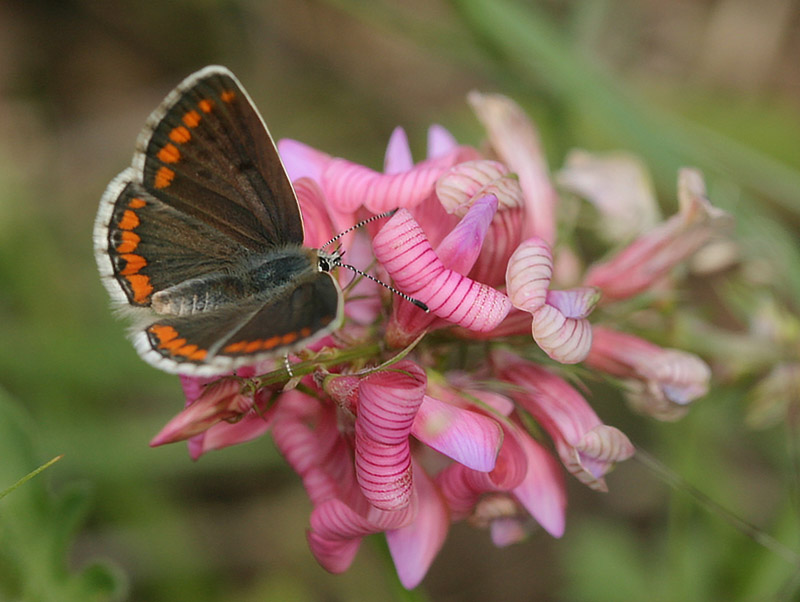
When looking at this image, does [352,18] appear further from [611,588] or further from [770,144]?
[611,588]

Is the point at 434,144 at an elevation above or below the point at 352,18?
above

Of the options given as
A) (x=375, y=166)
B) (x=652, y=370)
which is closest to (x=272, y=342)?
(x=652, y=370)

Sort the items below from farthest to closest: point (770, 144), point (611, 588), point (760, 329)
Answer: point (770, 144) < point (611, 588) < point (760, 329)

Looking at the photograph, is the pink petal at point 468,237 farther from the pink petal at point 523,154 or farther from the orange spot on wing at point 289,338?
the pink petal at point 523,154

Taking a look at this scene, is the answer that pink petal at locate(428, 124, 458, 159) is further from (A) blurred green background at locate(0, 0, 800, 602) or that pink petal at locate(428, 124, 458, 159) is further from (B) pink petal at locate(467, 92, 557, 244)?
(A) blurred green background at locate(0, 0, 800, 602)

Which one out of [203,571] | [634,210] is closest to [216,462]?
A: [203,571]

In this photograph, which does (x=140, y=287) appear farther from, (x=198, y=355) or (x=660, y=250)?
(x=660, y=250)

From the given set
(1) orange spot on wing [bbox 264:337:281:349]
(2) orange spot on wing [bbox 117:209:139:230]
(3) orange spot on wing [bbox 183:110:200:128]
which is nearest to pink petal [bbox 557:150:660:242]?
(3) orange spot on wing [bbox 183:110:200:128]
